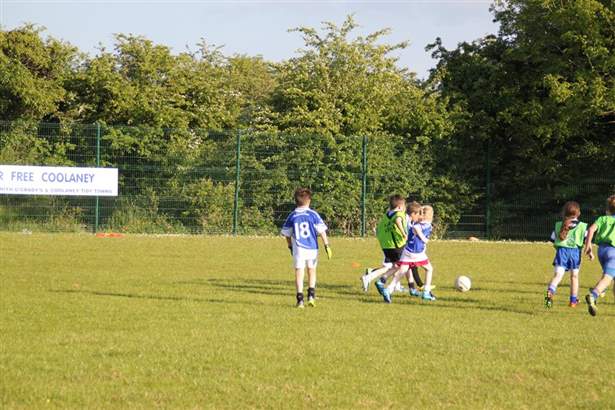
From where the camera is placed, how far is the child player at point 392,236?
13914 millimetres

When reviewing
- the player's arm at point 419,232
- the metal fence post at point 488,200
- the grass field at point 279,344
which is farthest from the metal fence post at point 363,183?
the player's arm at point 419,232

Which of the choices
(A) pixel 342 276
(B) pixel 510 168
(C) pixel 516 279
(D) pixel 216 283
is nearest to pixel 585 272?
(C) pixel 516 279

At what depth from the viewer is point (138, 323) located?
10.4m

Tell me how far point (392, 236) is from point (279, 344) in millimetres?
5236

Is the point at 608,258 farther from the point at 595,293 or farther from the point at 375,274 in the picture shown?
the point at 375,274

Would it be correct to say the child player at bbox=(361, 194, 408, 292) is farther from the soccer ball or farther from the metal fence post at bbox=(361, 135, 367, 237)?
the metal fence post at bbox=(361, 135, 367, 237)

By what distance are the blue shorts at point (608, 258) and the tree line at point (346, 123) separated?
17969 mm

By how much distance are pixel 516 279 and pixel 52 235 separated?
1438 centimetres

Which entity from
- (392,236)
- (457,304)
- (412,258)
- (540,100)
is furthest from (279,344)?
(540,100)

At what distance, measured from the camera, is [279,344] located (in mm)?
9148

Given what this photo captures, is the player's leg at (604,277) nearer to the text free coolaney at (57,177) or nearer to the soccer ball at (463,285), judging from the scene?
the soccer ball at (463,285)

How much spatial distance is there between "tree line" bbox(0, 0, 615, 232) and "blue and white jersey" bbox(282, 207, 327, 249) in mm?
17111

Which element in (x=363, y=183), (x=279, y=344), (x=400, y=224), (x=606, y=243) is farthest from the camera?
(x=363, y=183)

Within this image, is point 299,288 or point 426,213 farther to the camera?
point 426,213
